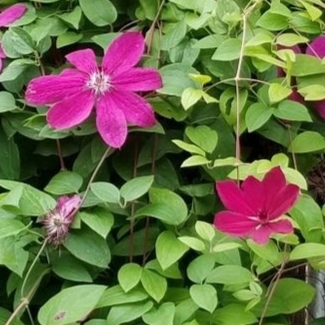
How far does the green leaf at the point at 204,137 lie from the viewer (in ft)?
2.65

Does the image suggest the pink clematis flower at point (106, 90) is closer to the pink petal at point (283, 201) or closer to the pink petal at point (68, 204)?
the pink petal at point (68, 204)

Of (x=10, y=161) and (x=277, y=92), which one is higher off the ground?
Result: (x=277, y=92)

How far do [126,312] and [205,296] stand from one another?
0.08 metres

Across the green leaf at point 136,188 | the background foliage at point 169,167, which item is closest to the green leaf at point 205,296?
the background foliage at point 169,167

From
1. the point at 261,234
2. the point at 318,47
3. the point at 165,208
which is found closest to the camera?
the point at 261,234

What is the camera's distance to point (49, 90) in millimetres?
792

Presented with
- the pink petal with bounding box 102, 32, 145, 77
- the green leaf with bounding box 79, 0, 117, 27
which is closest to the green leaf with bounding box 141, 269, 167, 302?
the pink petal with bounding box 102, 32, 145, 77

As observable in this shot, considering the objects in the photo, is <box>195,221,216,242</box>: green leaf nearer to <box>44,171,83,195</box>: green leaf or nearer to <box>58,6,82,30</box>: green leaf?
<box>44,171,83,195</box>: green leaf

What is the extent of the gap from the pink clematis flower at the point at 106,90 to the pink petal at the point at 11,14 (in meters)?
0.14

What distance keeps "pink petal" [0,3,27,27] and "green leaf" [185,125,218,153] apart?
258 millimetres

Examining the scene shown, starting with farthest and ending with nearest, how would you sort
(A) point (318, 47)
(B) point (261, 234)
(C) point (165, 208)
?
1. (A) point (318, 47)
2. (C) point (165, 208)
3. (B) point (261, 234)

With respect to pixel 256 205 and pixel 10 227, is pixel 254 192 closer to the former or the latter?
pixel 256 205

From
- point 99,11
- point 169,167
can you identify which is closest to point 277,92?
point 169,167

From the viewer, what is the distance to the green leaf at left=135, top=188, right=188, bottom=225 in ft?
2.51
